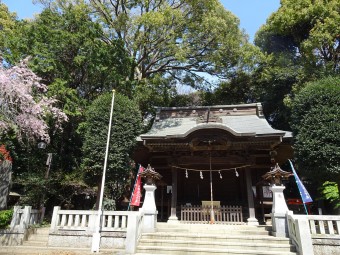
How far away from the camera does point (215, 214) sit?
11367 mm

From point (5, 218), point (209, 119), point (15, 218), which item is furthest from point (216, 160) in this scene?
point (5, 218)

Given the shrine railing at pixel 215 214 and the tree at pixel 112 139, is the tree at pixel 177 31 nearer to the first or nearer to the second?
the tree at pixel 112 139

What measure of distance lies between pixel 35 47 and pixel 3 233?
9.20 meters

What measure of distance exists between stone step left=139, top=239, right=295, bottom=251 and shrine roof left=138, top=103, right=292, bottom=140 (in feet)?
15.4

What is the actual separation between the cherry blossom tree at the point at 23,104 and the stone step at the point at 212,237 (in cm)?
725

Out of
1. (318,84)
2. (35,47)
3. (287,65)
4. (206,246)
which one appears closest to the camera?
(206,246)

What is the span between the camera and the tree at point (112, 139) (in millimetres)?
11164

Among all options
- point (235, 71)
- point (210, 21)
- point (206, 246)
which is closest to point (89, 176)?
point (206, 246)

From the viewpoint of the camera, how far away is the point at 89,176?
38.6 ft

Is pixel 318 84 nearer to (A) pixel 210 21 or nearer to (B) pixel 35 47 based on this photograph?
(A) pixel 210 21

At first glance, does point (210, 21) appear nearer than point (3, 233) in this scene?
No

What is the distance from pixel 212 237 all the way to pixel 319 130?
6063 mm

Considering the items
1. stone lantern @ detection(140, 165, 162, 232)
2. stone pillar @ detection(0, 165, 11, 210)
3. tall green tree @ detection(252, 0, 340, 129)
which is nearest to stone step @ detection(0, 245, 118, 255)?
stone lantern @ detection(140, 165, 162, 232)

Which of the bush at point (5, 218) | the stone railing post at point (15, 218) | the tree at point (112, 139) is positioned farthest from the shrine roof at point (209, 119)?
the bush at point (5, 218)
